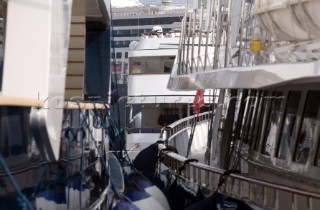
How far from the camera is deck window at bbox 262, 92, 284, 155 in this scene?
8.67 m

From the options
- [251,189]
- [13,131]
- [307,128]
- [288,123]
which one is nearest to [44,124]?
[13,131]

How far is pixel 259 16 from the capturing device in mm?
8883

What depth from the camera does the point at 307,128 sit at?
305 inches

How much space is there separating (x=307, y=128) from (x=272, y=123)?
1.20 m

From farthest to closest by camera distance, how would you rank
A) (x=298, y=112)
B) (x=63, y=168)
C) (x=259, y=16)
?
(x=259, y=16)
(x=298, y=112)
(x=63, y=168)

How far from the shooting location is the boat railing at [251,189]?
648 centimetres

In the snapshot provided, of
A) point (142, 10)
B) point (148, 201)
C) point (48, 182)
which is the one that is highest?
point (142, 10)

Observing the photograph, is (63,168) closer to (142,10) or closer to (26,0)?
(26,0)

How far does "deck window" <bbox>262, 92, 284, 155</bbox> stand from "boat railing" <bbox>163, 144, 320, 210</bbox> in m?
0.72

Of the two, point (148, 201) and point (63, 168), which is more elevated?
point (63, 168)

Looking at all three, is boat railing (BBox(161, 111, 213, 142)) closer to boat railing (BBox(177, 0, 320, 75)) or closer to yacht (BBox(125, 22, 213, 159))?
boat railing (BBox(177, 0, 320, 75))

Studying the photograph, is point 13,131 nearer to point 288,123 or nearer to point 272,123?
point 288,123

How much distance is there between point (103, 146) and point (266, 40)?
93.6 inches

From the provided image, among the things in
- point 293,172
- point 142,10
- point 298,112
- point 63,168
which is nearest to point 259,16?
point 298,112
